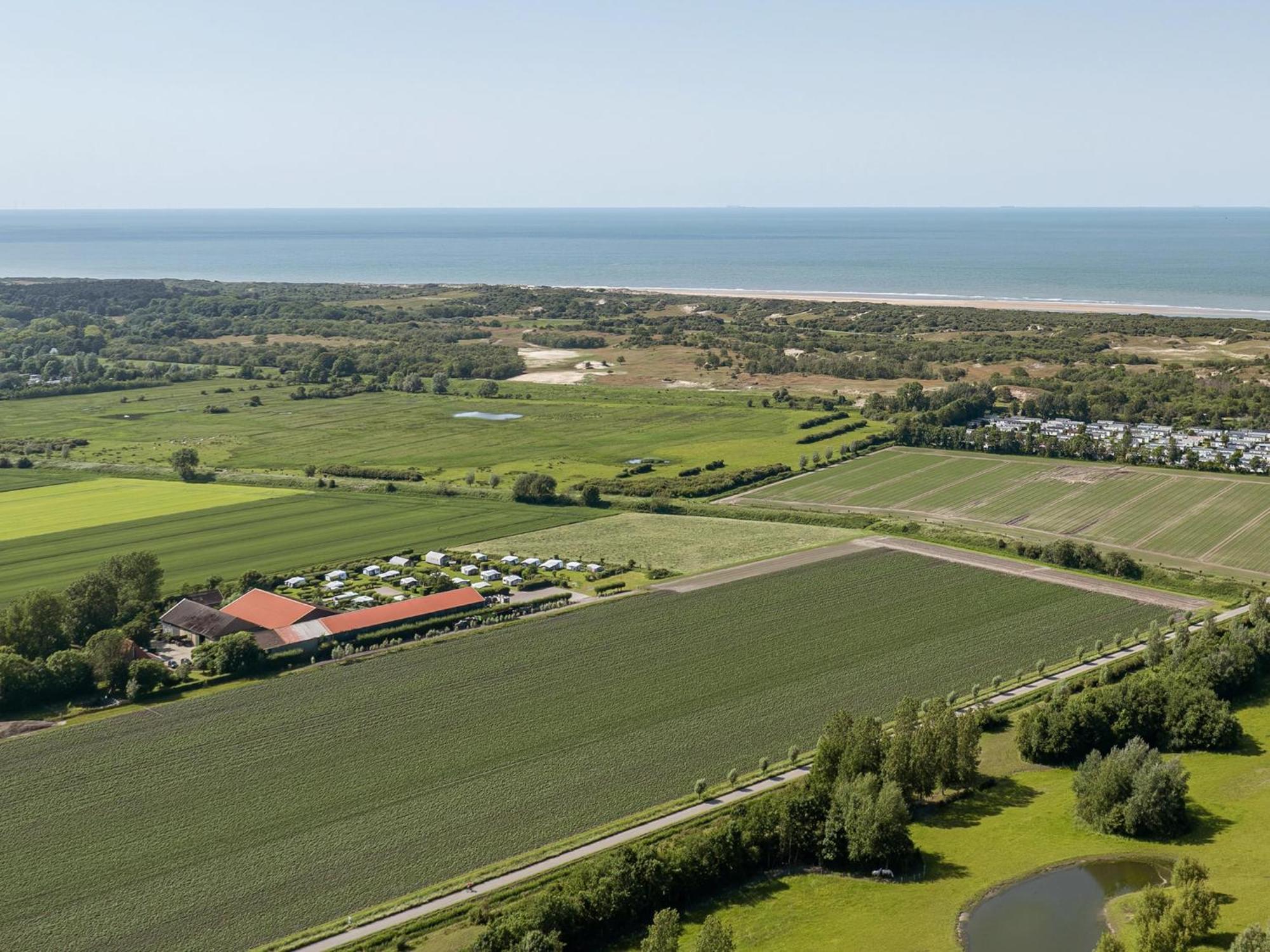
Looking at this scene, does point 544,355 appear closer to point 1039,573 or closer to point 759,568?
point 759,568

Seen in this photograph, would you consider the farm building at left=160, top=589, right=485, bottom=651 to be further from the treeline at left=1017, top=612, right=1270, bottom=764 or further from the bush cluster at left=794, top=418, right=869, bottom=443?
the bush cluster at left=794, top=418, right=869, bottom=443

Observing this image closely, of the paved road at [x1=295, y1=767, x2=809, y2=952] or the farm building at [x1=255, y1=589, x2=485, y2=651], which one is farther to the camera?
the farm building at [x1=255, y1=589, x2=485, y2=651]

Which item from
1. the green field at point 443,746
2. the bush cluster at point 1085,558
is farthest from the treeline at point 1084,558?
the green field at point 443,746

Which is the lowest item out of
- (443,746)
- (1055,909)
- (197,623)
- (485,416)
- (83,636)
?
(1055,909)

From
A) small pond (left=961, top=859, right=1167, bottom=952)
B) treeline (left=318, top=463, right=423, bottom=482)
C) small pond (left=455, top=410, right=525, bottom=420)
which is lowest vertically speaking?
small pond (left=961, top=859, right=1167, bottom=952)

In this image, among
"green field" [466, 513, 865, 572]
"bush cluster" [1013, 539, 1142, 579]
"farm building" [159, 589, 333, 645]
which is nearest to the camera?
"farm building" [159, 589, 333, 645]

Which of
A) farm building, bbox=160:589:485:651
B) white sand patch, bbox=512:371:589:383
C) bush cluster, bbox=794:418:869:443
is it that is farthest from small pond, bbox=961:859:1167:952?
white sand patch, bbox=512:371:589:383

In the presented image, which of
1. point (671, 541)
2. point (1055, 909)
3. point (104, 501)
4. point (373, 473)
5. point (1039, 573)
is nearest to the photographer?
point (1055, 909)

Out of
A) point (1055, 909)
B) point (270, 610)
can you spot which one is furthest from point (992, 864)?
point (270, 610)
